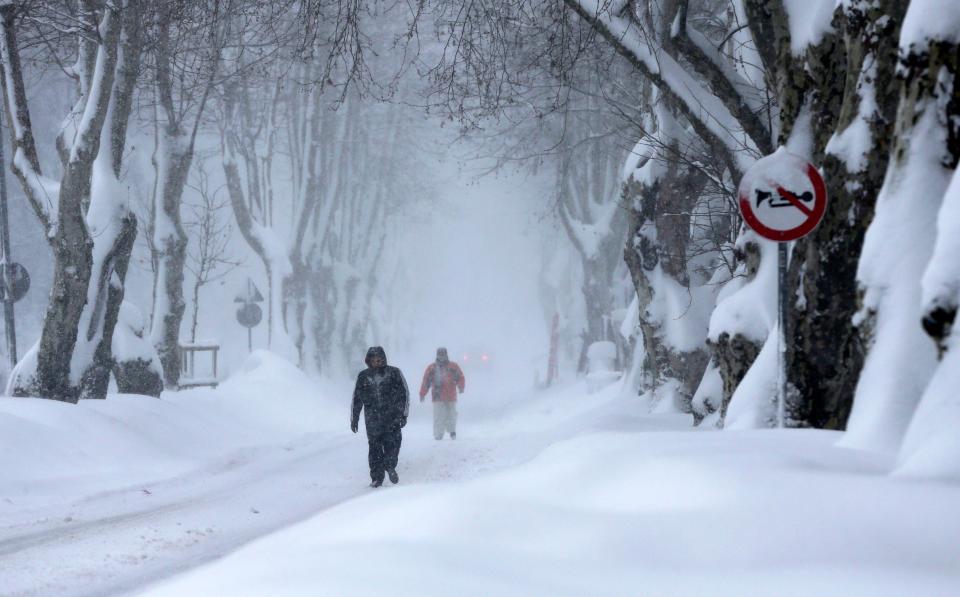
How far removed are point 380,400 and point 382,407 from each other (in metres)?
0.09

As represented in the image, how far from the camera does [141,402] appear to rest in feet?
52.5

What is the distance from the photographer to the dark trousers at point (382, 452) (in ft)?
41.0

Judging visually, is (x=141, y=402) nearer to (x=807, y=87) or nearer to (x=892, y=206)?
(x=807, y=87)

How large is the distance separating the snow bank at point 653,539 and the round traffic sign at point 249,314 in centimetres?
A: 2283

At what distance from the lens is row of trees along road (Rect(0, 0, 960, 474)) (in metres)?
5.99

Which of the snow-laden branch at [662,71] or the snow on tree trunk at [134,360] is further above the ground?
the snow-laden branch at [662,71]

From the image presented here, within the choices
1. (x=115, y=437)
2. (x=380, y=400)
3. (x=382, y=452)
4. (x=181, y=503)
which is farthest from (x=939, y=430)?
(x=115, y=437)

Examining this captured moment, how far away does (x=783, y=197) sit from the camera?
24.0 feet

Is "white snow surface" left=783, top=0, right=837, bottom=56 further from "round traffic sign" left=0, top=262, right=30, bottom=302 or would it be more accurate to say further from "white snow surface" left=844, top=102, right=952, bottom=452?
"round traffic sign" left=0, top=262, right=30, bottom=302

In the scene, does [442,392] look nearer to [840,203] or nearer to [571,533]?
[840,203]

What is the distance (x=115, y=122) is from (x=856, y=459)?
458 inches

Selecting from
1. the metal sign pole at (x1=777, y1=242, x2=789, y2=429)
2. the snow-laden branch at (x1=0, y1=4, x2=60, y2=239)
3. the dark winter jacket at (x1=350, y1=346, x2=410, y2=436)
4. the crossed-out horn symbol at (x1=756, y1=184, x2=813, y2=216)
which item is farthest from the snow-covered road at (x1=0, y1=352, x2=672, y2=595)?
the crossed-out horn symbol at (x1=756, y1=184, x2=813, y2=216)

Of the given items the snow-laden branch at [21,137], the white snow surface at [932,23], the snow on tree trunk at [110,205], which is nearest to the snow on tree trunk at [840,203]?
the white snow surface at [932,23]

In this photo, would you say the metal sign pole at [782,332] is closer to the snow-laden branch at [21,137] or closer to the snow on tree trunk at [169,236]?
the snow-laden branch at [21,137]
